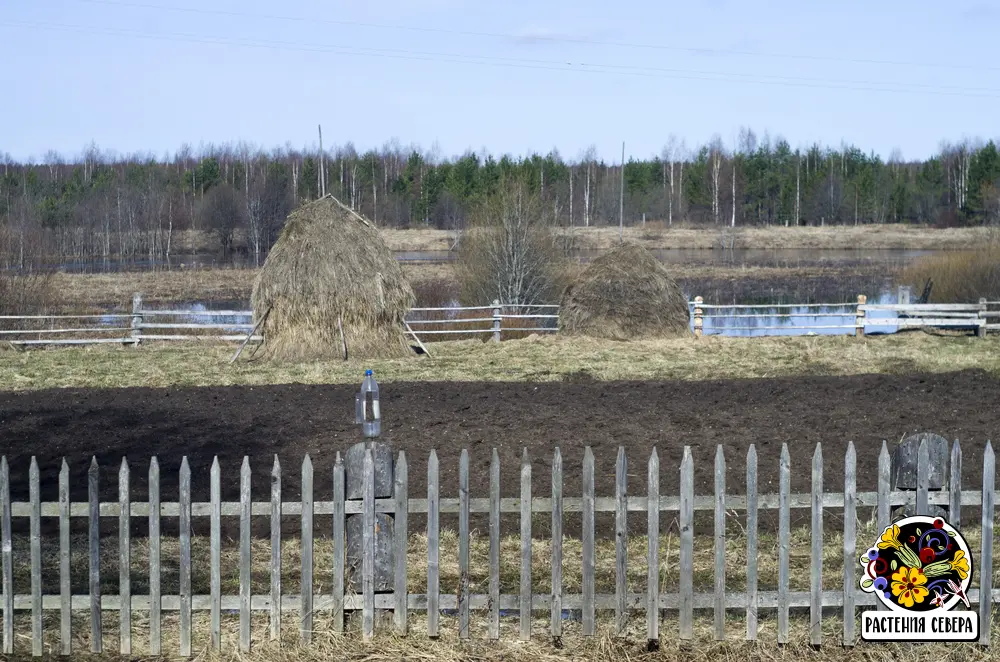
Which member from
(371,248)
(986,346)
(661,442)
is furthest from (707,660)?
(986,346)

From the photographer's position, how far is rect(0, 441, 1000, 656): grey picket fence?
221 inches

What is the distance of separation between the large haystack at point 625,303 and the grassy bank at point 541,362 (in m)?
0.68

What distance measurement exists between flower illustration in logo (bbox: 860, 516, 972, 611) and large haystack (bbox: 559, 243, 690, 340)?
1882 centimetres

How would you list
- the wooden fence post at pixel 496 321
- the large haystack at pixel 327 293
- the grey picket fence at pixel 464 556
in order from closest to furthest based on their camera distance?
the grey picket fence at pixel 464 556, the large haystack at pixel 327 293, the wooden fence post at pixel 496 321

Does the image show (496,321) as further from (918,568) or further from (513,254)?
(918,568)

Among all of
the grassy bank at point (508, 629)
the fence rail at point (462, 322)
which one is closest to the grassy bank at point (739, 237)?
the fence rail at point (462, 322)

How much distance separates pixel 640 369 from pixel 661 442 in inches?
328

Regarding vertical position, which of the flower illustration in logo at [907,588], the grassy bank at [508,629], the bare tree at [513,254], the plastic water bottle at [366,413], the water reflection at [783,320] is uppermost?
the bare tree at [513,254]

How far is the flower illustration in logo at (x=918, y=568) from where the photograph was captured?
5691 mm

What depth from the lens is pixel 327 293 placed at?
21.2 metres

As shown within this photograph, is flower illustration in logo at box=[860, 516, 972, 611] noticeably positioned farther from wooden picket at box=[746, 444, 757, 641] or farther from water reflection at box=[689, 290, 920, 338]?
water reflection at box=[689, 290, 920, 338]

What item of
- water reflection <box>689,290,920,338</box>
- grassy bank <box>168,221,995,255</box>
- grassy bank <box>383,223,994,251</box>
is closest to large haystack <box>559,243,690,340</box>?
water reflection <box>689,290,920,338</box>

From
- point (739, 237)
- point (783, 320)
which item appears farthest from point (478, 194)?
point (783, 320)

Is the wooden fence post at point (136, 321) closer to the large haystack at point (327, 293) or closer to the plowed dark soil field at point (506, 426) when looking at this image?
the large haystack at point (327, 293)
